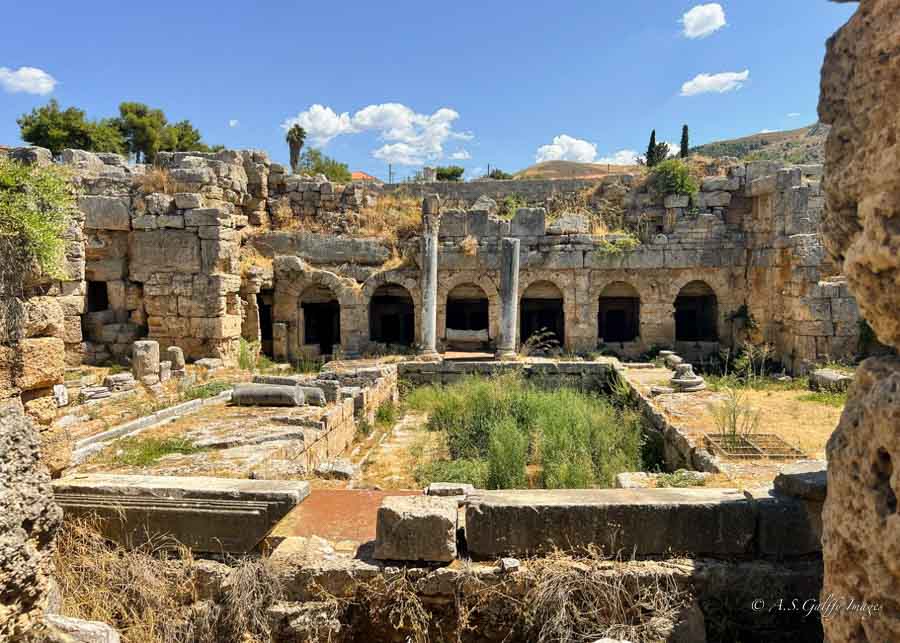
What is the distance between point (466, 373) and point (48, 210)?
10536 millimetres

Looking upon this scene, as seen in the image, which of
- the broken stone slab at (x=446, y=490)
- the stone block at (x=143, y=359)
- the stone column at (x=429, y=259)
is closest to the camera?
the broken stone slab at (x=446, y=490)

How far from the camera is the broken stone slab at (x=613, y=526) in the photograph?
3.82m

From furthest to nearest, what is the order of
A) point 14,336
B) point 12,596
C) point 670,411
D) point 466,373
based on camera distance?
1. point 466,373
2. point 670,411
3. point 14,336
4. point 12,596

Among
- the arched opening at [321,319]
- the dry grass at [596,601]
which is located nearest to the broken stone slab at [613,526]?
the dry grass at [596,601]

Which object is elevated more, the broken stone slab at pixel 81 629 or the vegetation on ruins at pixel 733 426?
the vegetation on ruins at pixel 733 426

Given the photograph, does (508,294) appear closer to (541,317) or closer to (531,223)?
(531,223)

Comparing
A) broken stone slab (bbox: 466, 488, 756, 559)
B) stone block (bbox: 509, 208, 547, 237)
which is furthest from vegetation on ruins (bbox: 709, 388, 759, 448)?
stone block (bbox: 509, 208, 547, 237)

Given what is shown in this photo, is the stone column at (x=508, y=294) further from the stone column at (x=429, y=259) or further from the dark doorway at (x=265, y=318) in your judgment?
the dark doorway at (x=265, y=318)

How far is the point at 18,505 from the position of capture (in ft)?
9.80

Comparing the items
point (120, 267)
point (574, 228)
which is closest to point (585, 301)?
point (574, 228)

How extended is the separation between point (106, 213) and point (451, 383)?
975cm

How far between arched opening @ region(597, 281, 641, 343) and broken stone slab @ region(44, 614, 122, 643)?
53.7 ft

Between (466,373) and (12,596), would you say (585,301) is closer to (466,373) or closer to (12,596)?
(466,373)

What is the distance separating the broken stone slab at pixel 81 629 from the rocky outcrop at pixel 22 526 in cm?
19
